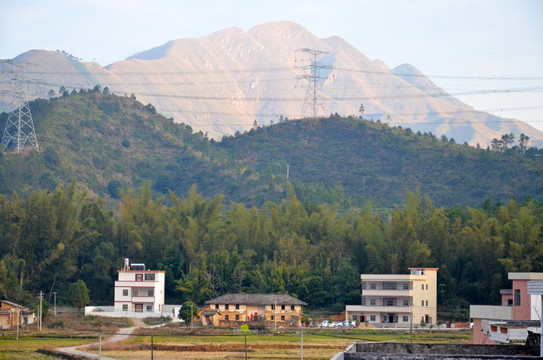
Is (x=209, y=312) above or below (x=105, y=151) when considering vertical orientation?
below

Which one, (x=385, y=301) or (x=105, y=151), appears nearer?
(x=385, y=301)

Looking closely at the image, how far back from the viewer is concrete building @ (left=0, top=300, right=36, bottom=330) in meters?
45.2

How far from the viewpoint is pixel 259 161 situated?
113m

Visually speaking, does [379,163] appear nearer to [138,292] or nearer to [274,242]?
[274,242]

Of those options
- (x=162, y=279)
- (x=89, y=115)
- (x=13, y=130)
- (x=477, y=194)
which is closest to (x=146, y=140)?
(x=89, y=115)

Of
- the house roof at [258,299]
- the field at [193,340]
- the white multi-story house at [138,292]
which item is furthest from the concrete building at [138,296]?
the house roof at [258,299]

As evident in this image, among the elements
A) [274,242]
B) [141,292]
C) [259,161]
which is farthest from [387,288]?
[259,161]

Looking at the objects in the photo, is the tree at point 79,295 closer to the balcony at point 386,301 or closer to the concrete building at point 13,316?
the concrete building at point 13,316

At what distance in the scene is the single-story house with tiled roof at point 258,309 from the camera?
49844 mm

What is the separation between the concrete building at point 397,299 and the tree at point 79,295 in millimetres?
17565

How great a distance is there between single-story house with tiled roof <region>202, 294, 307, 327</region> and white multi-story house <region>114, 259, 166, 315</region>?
480 cm

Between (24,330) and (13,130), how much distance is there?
75.9 m

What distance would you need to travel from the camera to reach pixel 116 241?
61375 mm

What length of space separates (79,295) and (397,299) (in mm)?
21132
